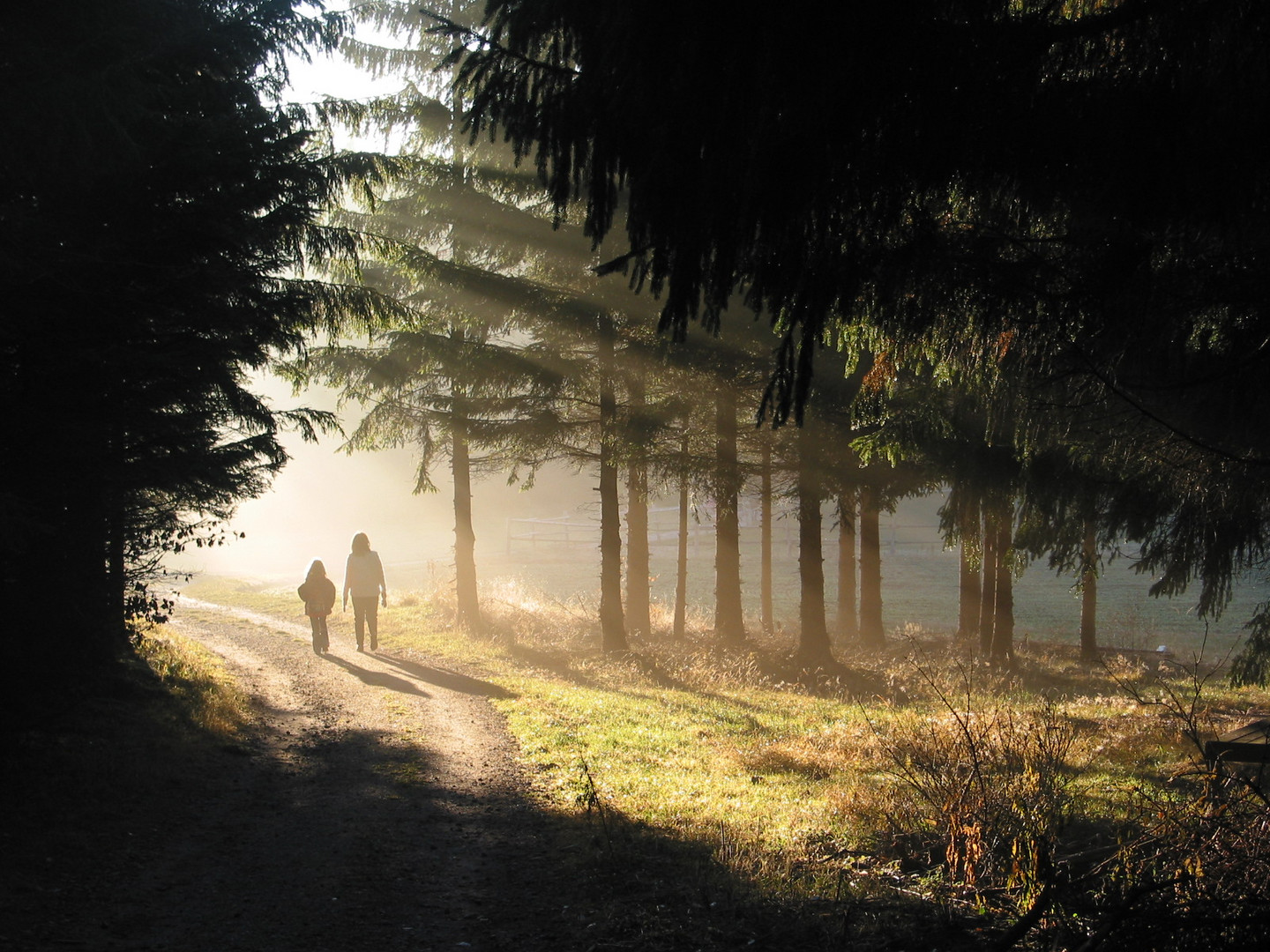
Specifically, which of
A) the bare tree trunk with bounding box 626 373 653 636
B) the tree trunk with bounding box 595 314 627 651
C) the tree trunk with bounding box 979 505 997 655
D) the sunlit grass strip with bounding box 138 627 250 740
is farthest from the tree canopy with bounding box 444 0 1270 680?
the bare tree trunk with bounding box 626 373 653 636

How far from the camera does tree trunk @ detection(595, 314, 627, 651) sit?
55.4 feet

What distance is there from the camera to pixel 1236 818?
157 inches

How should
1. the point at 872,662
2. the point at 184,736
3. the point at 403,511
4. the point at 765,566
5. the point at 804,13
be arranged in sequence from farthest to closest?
the point at 403,511 < the point at 765,566 < the point at 872,662 < the point at 184,736 < the point at 804,13

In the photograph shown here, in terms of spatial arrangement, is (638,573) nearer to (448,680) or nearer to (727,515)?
(727,515)

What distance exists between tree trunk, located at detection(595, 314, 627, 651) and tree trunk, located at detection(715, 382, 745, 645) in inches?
78.4

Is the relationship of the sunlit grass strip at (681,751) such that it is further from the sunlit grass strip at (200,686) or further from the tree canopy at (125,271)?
→ the tree canopy at (125,271)

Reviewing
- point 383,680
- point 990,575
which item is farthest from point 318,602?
point 990,575

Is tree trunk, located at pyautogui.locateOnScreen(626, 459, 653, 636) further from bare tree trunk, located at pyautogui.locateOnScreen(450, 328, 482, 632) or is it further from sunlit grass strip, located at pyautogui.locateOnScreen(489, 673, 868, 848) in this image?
sunlit grass strip, located at pyautogui.locateOnScreen(489, 673, 868, 848)

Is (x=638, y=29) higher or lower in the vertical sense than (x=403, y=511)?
higher

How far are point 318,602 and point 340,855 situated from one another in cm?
1077

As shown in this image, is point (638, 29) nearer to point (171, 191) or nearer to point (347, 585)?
point (171, 191)

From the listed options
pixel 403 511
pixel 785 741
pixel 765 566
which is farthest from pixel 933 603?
pixel 403 511

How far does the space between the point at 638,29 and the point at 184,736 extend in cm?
791

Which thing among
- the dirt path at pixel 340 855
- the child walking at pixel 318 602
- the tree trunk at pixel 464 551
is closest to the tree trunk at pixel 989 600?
the tree trunk at pixel 464 551
